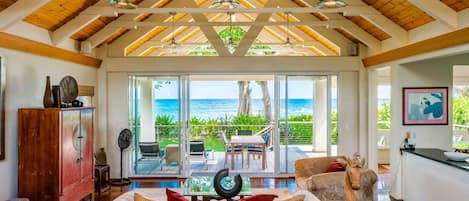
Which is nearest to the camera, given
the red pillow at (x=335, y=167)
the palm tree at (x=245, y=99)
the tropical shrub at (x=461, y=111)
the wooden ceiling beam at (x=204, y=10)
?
the red pillow at (x=335, y=167)

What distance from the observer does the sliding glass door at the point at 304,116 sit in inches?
307

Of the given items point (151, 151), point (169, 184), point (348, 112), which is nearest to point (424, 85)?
point (348, 112)

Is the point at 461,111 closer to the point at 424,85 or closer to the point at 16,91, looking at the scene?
the point at 424,85

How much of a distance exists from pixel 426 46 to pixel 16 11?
17.1ft

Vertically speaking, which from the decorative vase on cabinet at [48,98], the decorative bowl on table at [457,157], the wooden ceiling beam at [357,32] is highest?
the wooden ceiling beam at [357,32]

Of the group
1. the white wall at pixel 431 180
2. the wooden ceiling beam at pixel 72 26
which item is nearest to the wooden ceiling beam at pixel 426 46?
the white wall at pixel 431 180

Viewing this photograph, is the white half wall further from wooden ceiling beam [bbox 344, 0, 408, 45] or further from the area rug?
wooden ceiling beam [bbox 344, 0, 408, 45]

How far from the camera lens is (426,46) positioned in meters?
5.11

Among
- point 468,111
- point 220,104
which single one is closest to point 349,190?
point 468,111

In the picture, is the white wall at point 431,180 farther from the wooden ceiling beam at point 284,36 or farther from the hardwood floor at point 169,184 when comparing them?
the wooden ceiling beam at point 284,36

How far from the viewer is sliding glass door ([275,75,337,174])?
25.6 feet

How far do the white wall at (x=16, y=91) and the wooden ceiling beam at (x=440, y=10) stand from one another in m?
5.01

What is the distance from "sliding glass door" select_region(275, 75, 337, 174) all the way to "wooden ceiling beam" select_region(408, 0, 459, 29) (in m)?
3.38

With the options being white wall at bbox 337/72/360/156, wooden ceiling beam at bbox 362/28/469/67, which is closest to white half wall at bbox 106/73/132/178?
→ white wall at bbox 337/72/360/156
